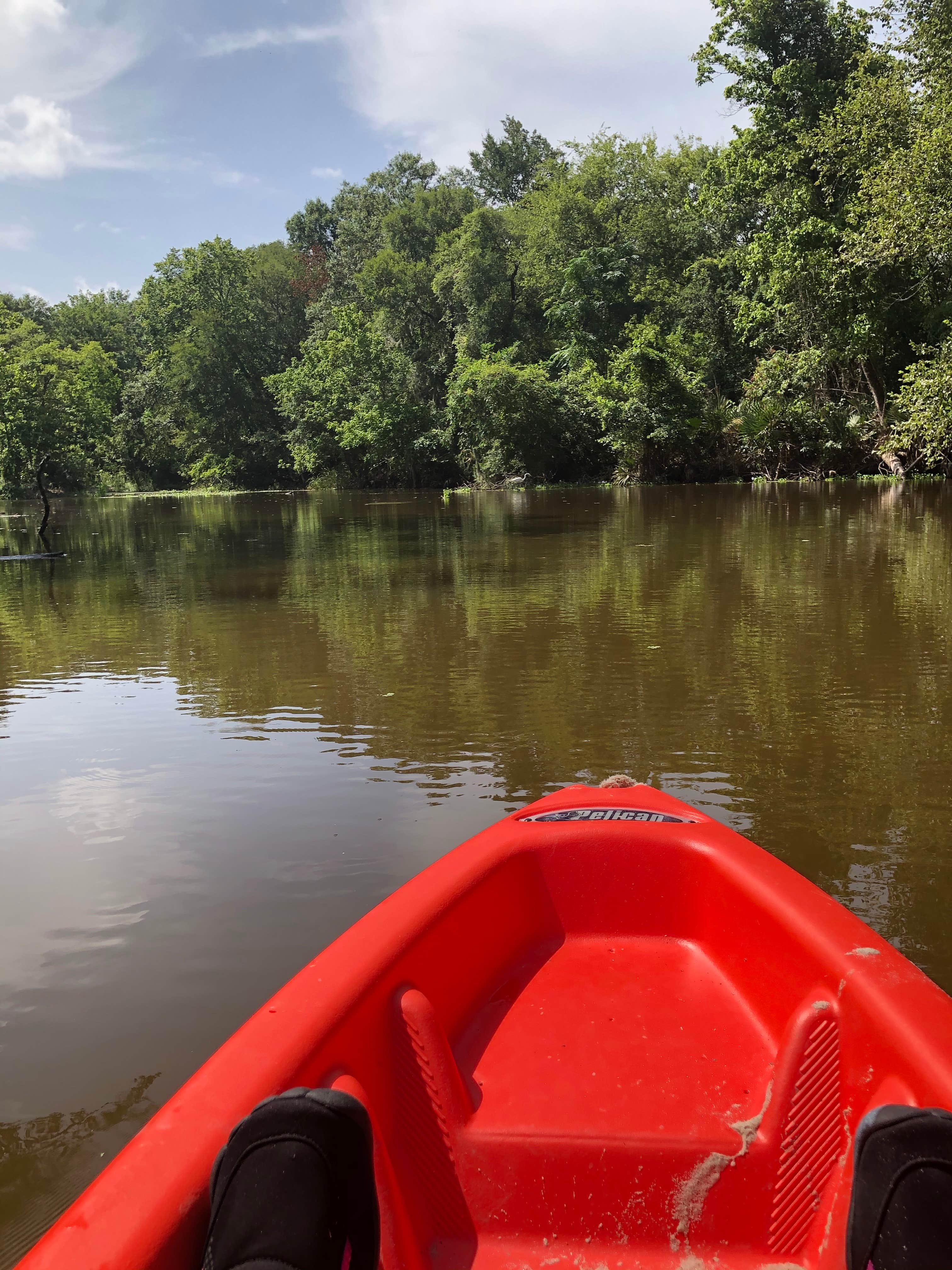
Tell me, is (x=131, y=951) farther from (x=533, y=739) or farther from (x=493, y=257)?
(x=493, y=257)

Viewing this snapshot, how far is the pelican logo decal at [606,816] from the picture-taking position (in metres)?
2.58

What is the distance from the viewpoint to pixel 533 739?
4766 millimetres

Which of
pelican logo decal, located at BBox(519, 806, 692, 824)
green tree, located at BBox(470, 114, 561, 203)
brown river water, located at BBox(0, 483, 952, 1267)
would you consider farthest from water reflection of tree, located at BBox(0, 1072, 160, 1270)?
green tree, located at BBox(470, 114, 561, 203)

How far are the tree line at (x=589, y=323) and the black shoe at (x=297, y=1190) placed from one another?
54.8ft

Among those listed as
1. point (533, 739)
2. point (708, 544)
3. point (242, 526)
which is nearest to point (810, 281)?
point (708, 544)

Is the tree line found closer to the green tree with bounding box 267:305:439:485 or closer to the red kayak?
the green tree with bounding box 267:305:439:485

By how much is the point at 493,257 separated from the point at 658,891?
37657 mm

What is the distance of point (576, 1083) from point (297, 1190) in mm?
784

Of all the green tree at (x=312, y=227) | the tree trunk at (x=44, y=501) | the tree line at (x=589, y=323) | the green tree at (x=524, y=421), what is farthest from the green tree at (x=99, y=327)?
the tree trunk at (x=44, y=501)

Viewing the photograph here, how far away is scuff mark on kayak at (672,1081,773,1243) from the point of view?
1.67 metres

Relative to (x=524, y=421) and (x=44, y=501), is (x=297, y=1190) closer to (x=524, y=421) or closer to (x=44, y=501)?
(x=44, y=501)

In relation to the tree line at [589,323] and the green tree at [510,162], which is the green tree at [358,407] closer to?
the tree line at [589,323]

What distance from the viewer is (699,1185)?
1692 mm

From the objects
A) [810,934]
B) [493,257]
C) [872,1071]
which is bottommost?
[872,1071]
